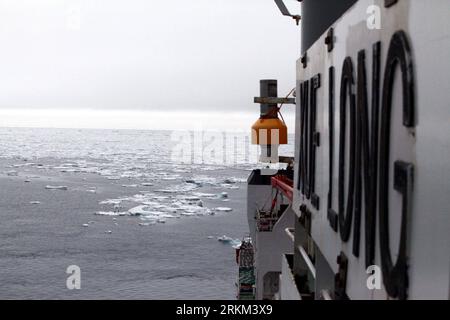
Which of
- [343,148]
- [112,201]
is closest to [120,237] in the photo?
[112,201]

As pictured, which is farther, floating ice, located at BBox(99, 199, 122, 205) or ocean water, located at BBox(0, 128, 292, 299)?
floating ice, located at BBox(99, 199, 122, 205)

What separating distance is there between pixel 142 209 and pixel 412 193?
66754 millimetres

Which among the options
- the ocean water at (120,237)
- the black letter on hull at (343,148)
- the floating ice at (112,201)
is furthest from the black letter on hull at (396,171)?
the floating ice at (112,201)

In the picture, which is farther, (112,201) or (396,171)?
(112,201)

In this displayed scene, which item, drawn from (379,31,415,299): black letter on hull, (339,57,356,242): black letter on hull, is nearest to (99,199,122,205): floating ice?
(339,57,356,242): black letter on hull


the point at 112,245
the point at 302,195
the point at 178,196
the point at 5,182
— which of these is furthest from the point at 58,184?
the point at 302,195

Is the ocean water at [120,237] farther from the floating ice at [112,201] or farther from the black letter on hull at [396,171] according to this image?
the black letter on hull at [396,171]

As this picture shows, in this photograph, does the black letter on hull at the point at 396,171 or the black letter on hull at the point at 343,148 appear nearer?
the black letter on hull at the point at 396,171

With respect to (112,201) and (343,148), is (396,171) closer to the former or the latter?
(343,148)

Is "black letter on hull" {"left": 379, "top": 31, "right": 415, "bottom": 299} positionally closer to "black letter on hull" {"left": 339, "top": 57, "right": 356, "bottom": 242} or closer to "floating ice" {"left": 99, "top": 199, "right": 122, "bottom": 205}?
"black letter on hull" {"left": 339, "top": 57, "right": 356, "bottom": 242}

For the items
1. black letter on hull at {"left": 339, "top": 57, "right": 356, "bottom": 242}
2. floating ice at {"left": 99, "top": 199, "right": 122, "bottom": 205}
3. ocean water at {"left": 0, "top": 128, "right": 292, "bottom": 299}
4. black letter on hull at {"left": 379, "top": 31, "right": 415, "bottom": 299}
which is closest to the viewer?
black letter on hull at {"left": 379, "top": 31, "right": 415, "bottom": 299}

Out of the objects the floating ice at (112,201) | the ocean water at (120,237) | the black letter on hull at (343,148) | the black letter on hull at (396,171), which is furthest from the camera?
the floating ice at (112,201)
